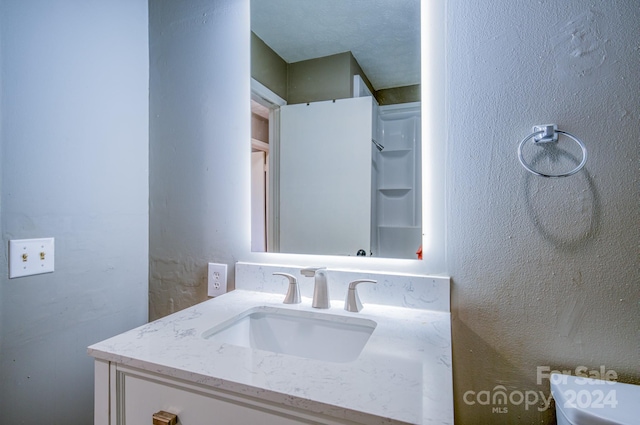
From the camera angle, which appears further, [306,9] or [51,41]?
[306,9]

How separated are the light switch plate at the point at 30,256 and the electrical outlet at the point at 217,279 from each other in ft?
1.54

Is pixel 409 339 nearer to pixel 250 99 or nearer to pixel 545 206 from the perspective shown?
pixel 545 206

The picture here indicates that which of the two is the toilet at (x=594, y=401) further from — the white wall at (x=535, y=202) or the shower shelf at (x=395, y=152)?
the shower shelf at (x=395, y=152)

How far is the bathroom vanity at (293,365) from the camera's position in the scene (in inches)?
19.2

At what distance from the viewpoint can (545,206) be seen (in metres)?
0.81

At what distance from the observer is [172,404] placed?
0.59 metres

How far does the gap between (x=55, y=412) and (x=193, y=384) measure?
771mm

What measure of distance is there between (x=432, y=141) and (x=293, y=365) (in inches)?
28.2

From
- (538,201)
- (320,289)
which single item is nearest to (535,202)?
(538,201)

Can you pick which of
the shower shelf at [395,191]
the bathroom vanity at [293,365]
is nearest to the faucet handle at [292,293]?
the bathroom vanity at [293,365]

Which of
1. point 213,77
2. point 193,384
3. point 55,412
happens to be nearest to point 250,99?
point 213,77

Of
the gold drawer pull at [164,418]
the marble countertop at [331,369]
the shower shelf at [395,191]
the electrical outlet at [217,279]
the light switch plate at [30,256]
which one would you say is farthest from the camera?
the electrical outlet at [217,279]

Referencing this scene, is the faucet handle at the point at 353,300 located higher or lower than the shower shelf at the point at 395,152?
lower

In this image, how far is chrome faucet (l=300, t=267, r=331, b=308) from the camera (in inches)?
35.7
